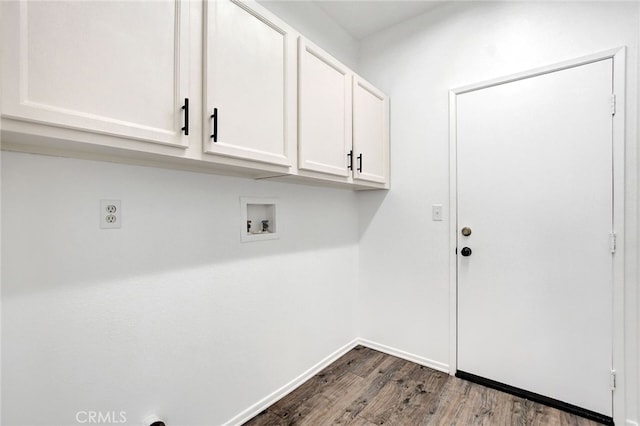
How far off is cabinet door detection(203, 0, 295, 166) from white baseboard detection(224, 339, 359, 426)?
4.67 ft

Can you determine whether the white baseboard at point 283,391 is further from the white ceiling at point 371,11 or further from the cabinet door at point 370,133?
the white ceiling at point 371,11

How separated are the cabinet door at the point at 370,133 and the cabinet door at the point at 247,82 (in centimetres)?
66

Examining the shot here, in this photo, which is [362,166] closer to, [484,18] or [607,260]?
[484,18]

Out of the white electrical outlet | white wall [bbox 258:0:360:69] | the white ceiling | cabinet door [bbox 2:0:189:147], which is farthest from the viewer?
the white ceiling

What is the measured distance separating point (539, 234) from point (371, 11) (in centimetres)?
200

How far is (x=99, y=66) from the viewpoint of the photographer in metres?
0.94

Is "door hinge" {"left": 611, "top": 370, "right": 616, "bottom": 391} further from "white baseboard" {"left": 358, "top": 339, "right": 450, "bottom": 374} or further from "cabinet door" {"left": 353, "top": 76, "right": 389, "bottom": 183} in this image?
"cabinet door" {"left": 353, "top": 76, "right": 389, "bottom": 183}

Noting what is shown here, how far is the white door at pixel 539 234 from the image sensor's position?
5.58 ft

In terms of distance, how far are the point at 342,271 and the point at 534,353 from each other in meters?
1.38

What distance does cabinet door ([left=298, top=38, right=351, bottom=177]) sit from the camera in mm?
1649

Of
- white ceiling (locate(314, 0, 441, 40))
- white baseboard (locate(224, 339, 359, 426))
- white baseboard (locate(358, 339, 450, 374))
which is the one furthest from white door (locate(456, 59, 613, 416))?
white baseboard (locate(224, 339, 359, 426))

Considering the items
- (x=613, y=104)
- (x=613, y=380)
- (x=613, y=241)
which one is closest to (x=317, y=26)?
(x=613, y=104)

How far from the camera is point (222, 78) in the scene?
1253 millimetres

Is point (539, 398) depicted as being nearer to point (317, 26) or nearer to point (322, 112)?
point (322, 112)
